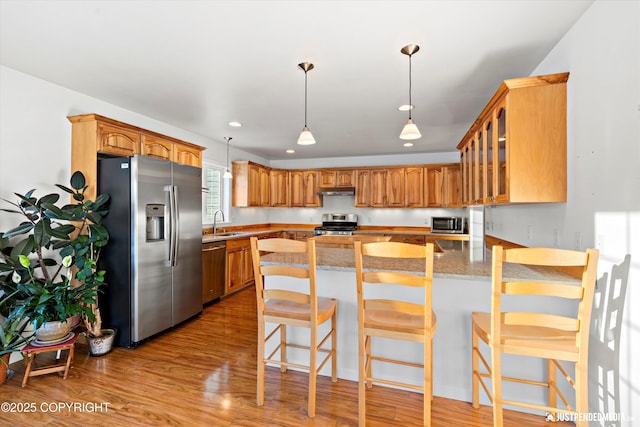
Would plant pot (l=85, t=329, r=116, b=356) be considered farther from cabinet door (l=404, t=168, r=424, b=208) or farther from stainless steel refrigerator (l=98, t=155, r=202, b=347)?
cabinet door (l=404, t=168, r=424, b=208)

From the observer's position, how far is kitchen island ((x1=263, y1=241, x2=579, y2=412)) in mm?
1982

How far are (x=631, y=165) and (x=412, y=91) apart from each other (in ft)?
6.62

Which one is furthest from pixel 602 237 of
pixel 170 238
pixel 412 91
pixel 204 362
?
pixel 170 238

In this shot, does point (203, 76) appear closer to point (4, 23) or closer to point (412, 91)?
point (4, 23)

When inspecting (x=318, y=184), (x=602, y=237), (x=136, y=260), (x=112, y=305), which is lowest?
(x=112, y=305)

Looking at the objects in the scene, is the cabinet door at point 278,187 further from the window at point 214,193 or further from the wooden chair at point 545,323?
the wooden chair at point 545,323

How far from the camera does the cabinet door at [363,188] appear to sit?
626 cm

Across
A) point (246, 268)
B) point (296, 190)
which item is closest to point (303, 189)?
point (296, 190)

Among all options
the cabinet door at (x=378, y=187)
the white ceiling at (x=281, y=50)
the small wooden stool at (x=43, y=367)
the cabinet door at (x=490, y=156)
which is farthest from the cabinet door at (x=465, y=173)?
the small wooden stool at (x=43, y=367)

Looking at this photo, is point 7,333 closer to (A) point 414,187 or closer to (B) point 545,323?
(B) point 545,323

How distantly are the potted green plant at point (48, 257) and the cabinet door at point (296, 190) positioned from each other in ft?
13.5

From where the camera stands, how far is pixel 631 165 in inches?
55.9

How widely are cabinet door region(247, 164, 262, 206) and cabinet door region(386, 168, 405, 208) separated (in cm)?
265

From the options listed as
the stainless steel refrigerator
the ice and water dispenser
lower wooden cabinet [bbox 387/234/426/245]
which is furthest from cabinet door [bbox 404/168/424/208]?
the ice and water dispenser
